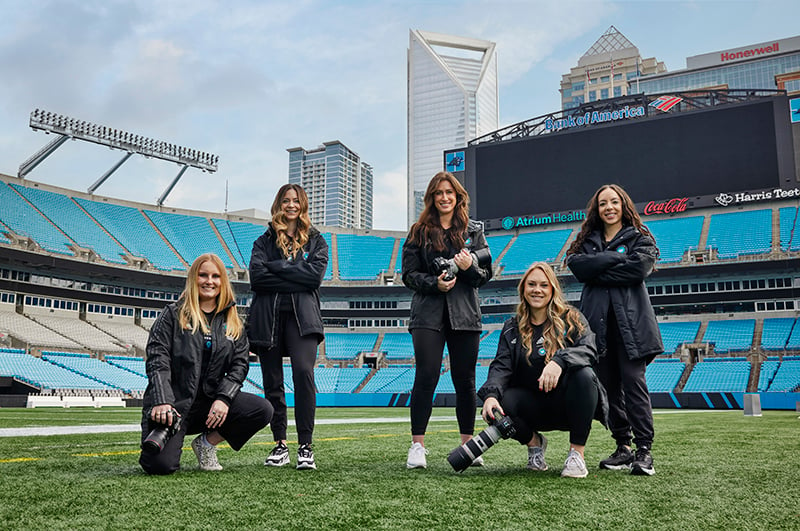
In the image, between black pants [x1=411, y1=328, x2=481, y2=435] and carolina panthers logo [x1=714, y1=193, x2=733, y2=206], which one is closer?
black pants [x1=411, y1=328, x2=481, y2=435]

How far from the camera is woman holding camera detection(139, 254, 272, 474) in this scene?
137 inches

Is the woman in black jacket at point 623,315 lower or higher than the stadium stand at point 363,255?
lower


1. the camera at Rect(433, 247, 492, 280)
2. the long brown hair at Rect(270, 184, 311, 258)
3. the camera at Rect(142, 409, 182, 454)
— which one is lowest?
the camera at Rect(142, 409, 182, 454)

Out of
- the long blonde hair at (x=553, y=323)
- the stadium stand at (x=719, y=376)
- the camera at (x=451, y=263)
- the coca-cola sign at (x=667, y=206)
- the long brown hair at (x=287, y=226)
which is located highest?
the coca-cola sign at (x=667, y=206)

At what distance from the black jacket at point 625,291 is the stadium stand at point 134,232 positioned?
3678cm

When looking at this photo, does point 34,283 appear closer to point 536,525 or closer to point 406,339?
point 406,339

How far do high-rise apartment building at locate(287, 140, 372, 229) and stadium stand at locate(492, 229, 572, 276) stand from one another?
4090 inches

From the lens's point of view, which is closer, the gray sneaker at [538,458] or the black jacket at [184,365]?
the black jacket at [184,365]

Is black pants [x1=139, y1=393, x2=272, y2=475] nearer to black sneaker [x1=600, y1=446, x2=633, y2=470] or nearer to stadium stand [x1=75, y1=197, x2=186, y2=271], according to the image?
black sneaker [x1=600, y1=446, x2=633, y2=470]

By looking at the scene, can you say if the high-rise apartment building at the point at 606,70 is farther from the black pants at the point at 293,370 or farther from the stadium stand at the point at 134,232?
the black pants at the point at 293,370

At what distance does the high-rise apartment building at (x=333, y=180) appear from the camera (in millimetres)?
144750

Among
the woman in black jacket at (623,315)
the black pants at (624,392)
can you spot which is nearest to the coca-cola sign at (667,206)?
the woman in black jacket at (623,315)

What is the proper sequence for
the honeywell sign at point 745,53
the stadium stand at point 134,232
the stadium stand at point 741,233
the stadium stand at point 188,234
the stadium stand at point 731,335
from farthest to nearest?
the honeywell sign at point 745,53
the stadium stand at point 188,234
the stadium stand at point 134,232
the stadium stand at point 741,233
the stadium stand at point 731,335

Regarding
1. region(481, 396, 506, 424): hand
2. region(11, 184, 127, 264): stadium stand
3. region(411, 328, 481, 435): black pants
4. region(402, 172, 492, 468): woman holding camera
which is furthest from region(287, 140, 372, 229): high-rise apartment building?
region(481, 396, 506, 424): hand
